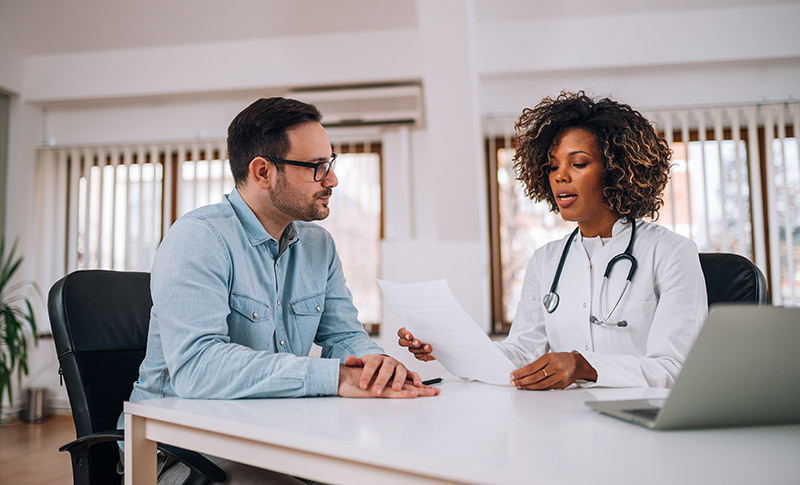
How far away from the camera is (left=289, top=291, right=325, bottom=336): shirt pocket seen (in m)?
1.53

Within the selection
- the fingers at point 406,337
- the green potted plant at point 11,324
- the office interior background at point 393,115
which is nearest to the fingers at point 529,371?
the fingers at point 406,337

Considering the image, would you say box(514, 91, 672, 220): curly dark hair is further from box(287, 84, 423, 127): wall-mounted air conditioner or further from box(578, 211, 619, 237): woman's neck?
box(287, 84, 423, 127): wall-mounted air conditioner

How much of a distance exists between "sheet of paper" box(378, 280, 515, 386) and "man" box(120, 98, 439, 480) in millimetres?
118

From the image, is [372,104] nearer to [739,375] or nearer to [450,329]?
[450,329]

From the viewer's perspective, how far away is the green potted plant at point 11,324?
4082 mm

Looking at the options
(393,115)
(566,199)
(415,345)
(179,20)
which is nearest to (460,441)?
(415,345)

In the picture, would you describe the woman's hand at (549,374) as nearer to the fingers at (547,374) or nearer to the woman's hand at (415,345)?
the fingers at (547,374)

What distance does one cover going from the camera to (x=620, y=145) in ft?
5.78

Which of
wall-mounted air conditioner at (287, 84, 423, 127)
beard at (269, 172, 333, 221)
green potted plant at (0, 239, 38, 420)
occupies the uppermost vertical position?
wall-mounted air conditioner at (287, 84, 423, 127)

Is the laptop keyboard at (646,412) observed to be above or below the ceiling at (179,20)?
below

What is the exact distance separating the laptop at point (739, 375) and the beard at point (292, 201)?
0.97 m

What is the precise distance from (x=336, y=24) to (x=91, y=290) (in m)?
3.39

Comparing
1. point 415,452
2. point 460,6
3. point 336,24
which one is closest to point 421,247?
point 460,6

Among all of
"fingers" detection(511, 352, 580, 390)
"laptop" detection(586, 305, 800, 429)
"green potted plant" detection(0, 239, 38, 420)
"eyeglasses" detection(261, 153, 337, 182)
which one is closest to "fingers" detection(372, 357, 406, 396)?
"fingers" detection(511, 352, 580, 390)
